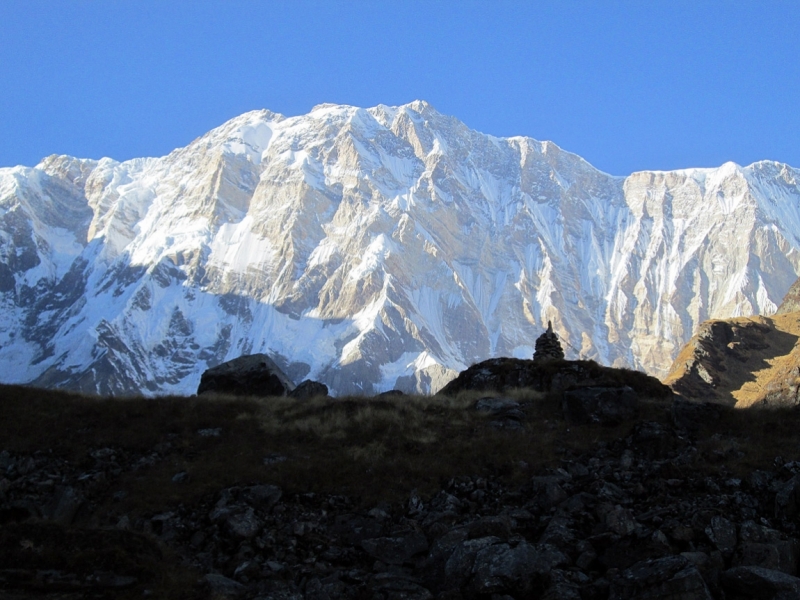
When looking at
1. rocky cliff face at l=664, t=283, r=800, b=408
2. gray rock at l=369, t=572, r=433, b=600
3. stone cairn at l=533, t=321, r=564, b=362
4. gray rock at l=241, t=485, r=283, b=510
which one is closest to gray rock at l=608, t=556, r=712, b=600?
gray rock at l=369, t=572, r=433, b=600

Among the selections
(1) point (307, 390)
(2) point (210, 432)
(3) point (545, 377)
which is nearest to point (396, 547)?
(2) point (210, 432)

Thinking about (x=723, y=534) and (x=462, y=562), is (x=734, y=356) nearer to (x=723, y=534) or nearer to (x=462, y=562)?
(x=723, y=534)

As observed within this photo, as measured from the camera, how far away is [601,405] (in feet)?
78.5

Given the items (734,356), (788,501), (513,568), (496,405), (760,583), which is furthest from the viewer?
(734,356)

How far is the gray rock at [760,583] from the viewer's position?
12.7 metres

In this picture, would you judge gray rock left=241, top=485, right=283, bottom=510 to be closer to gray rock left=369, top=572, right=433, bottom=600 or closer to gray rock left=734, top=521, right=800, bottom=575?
gray rock left=369, top=572, right=433, bottom=600

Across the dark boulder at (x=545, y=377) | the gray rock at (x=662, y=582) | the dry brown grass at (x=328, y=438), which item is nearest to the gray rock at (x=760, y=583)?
the gray rock at (x=662, y=582)

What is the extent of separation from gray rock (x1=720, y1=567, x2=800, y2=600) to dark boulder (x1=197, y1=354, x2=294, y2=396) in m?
22.4

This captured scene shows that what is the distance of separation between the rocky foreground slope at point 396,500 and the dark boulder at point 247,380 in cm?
632

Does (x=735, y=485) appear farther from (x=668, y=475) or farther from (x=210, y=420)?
(x=210, y=420)

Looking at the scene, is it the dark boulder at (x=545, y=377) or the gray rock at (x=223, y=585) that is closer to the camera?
the gray rock at (x=223, y=585)

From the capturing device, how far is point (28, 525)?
1498 centimetres

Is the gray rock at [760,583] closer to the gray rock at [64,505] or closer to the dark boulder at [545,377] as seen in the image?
the gray rock at [64,505]

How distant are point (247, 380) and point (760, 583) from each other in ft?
78.7
